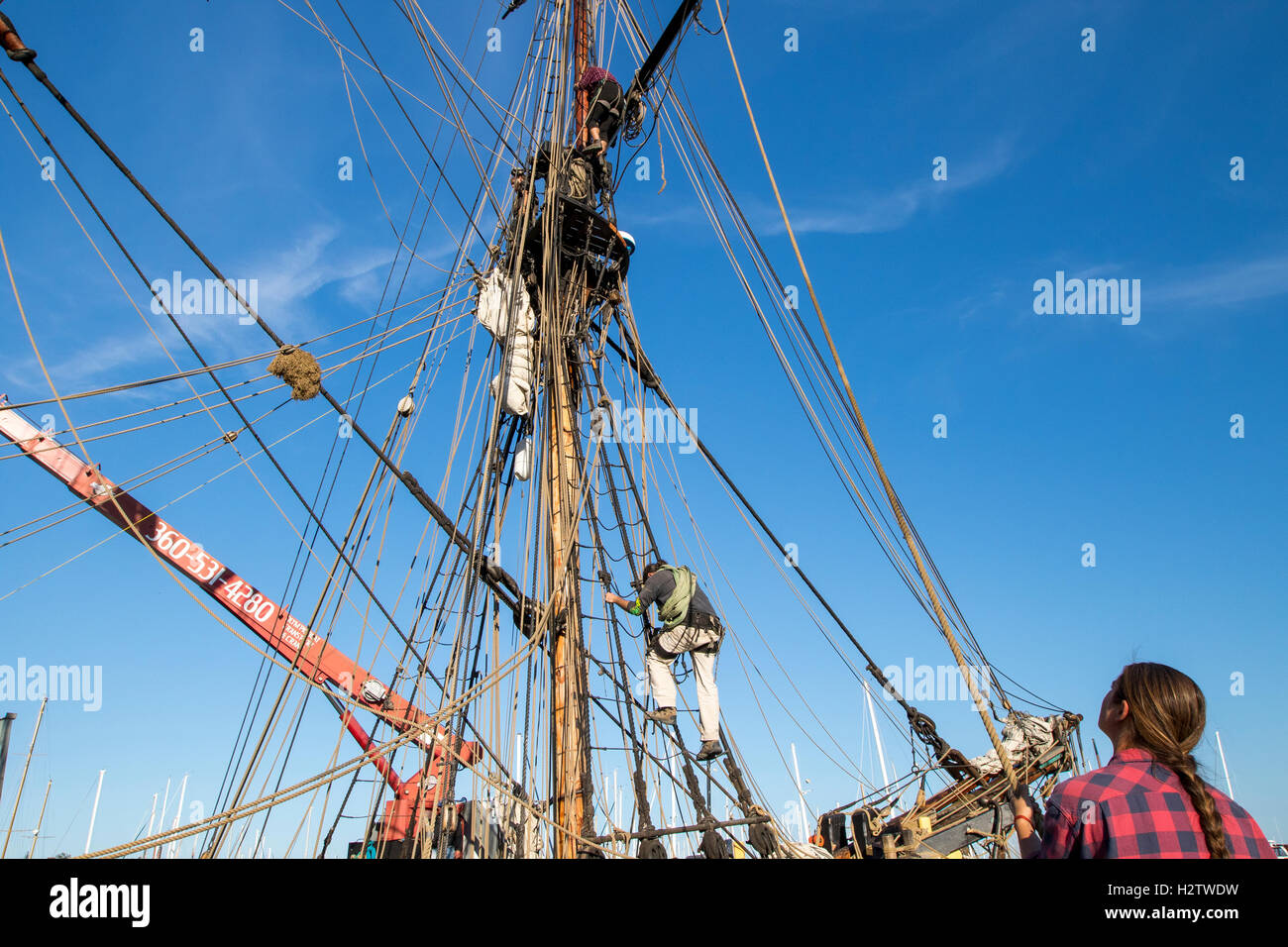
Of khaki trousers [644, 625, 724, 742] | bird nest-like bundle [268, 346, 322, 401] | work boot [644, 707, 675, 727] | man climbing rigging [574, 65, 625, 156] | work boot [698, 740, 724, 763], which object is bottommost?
work boot [698, 740, 724, 763]

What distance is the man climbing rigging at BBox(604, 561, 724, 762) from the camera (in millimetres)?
6211

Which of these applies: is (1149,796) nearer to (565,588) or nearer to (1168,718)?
(1168,718)

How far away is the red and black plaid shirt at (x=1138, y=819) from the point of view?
1.54 meters

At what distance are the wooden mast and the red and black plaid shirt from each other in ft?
14.9

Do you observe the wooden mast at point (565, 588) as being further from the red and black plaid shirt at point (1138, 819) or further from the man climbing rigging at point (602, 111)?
the red and black plaid shirt at point (1138, 819)

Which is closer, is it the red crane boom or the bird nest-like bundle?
the bird nest-like bundle

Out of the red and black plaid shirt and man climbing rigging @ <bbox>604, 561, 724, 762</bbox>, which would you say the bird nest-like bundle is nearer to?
man climbing rigging @ <bbox>604, 561, 724, 762</bbox>

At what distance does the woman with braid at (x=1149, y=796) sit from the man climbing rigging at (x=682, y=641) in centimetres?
445

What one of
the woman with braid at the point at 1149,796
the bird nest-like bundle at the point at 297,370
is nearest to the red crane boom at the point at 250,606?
the bird nest-like bundle at the point at 297,370

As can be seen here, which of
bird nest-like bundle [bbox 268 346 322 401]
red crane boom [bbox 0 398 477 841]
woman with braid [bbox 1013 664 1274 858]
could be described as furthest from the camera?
red crane boom [bbox 0 398 477 841]

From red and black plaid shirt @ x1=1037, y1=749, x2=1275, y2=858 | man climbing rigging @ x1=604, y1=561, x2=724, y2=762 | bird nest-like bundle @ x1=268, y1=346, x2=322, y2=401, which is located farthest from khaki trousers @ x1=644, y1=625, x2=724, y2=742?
red and black plaid shirt @ x1=1037, y1=749, x2=1275, y2=858

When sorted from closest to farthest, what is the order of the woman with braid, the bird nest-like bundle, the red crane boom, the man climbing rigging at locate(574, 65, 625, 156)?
the woman with braid → the bird nest-like bundle → the man climbing rigging at locate(574, 65, 625, 156) → the red crane boom
